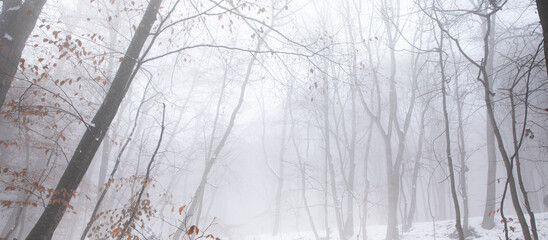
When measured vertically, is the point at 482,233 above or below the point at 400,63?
below

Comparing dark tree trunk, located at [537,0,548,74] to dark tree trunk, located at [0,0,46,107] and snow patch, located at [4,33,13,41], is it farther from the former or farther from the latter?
snow patch, located at [4,33,13,41]

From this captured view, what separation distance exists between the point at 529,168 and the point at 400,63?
1587 centimetres

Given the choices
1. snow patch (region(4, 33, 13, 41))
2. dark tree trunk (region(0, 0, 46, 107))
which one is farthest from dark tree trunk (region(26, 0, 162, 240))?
snow patch (region(4, 33, 13, 41))

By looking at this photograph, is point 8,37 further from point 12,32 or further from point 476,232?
point 476,232

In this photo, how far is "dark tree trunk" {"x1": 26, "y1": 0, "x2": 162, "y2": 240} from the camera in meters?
3.12

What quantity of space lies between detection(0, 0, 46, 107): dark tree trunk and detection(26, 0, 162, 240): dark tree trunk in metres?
1.21

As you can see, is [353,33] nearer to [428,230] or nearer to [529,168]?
[428,230]

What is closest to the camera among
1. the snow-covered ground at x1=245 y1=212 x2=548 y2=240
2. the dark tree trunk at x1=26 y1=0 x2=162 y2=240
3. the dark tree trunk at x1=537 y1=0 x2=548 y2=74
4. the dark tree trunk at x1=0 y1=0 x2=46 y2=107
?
the dark tree trunk at x1=537 y1=0 x2=548 y2=74

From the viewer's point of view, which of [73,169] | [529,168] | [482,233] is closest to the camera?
[73,169]

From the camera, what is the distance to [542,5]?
1966mm

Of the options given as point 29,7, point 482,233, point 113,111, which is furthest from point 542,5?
point 482,233

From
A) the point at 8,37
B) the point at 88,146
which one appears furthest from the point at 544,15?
the point at 8,37

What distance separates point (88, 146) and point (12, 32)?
190 cm

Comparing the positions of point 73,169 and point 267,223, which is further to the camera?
point 267,223
